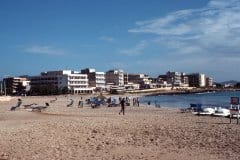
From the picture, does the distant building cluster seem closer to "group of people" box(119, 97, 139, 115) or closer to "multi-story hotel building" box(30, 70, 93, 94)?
"multi-story hotel building" box(30, 70, 93, 94)

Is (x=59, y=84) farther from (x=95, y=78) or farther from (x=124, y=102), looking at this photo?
(x=124, y=102)

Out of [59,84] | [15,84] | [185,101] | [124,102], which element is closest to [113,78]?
[59,84]

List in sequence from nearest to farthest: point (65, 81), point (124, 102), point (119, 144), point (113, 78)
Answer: point (119, 144)
point (124, 102)
point (65, 81)
point (113, 78)

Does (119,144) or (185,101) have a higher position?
(185,101)

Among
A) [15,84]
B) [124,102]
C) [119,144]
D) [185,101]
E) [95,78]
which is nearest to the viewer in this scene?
[119,144]

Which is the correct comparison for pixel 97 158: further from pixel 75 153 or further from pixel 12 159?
pixel 12 159

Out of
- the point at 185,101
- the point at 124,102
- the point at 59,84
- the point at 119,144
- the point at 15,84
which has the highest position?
the point at 15,84

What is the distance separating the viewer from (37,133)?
17359 mm

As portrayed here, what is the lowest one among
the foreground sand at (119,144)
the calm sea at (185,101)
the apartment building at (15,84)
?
the foreground sand at (119,144)

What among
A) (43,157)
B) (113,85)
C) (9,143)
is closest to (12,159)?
(43,157)

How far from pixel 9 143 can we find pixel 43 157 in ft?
11.0

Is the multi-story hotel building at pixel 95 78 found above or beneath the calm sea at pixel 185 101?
above

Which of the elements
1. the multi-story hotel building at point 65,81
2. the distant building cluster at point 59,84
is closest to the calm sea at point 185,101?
the distant building cluster at point 59,84

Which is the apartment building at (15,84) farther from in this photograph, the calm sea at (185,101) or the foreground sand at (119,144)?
the foreground sand at (119,144)
